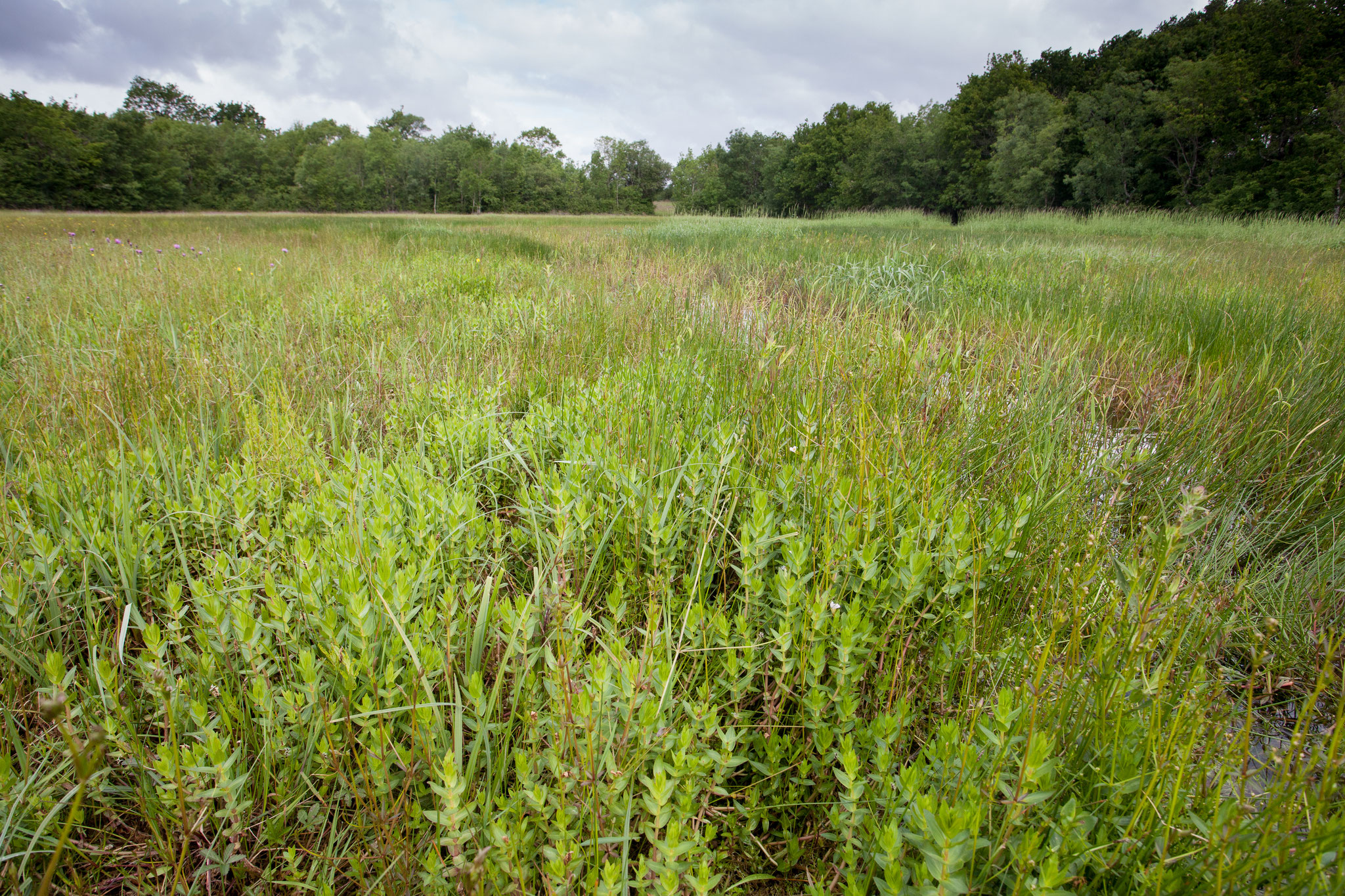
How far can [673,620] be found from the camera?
156 centimetres

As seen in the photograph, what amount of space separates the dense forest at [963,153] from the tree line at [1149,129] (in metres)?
0.10

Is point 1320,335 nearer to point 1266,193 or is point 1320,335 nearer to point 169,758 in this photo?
point 169,758

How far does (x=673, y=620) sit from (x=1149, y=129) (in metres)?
41.4

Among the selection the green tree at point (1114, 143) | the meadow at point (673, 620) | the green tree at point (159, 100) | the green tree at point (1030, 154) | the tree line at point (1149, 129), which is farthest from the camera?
the green tree at point (159, 100)

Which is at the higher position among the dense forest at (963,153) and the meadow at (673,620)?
the dense forest at (963,153)

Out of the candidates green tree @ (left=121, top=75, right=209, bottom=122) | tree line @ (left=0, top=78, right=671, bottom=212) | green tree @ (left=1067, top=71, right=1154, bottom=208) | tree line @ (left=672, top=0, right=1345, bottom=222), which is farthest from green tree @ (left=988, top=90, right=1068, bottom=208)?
green tree @ (left=121, top=75, right=209, bottom=122)

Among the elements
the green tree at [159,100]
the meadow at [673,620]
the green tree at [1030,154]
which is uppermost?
the green tree at [159,100]

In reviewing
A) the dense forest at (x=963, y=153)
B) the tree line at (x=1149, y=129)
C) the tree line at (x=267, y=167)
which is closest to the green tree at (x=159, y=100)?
the tree line at (x=267, y=167)

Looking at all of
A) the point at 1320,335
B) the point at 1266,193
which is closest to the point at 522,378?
the point at 1320,335

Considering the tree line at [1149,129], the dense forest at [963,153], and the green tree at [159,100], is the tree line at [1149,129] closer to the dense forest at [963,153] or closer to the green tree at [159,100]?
the dense forest at [963,153]

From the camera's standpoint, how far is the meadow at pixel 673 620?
966 mm

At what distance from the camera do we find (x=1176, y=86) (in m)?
27.8

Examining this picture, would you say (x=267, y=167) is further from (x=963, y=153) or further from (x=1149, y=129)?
(x=1149, y=129)

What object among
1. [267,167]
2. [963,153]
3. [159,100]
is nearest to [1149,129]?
[963,153]
